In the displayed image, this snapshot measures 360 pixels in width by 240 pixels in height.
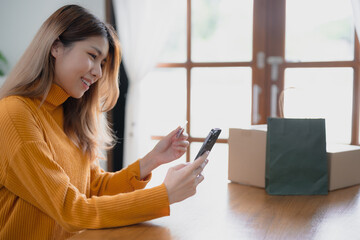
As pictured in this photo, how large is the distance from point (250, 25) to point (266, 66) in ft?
1.07

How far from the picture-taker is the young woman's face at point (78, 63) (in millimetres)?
1301

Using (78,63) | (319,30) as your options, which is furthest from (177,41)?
(78,63)

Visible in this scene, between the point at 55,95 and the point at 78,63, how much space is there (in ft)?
0.46

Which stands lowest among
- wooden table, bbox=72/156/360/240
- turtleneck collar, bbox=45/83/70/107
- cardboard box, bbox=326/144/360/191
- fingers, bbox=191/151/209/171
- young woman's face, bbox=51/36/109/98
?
wooden table, bbox=72/156/360/240

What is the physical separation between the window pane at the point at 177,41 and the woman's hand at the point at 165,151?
161 cm

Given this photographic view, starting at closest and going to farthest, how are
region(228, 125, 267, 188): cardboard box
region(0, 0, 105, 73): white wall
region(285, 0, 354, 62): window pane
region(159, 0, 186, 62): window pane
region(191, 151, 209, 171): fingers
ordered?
region(191, 151, 209, 171): fingers
region(228, 125, 267, 188): cardboard box
region(285, 0, 354, 62): window pane
region(159, 0, 186, 62): window pane
region(0, 0, 105, 73): white wall

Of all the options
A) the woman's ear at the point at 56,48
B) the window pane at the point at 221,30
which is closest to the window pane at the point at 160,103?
the window pane at the point at 221,30

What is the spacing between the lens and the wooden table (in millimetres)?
1032

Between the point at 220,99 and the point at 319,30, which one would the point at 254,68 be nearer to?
the point at 220,99

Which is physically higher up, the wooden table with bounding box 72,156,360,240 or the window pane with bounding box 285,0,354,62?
the window pane with bounding box 285,0,354,62

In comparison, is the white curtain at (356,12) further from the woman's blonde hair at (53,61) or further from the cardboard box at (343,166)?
the woman's blonde hair at (53,61)

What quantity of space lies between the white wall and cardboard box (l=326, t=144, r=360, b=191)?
250 centimetres

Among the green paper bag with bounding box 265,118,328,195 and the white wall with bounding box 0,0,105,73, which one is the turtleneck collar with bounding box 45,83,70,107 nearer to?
the green paper bag with bounding box 265,118,328,195

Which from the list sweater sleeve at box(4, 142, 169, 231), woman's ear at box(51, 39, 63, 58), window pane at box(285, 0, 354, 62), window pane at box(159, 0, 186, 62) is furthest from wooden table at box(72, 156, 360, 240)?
window pane at box(159, 0, 186, 62)
